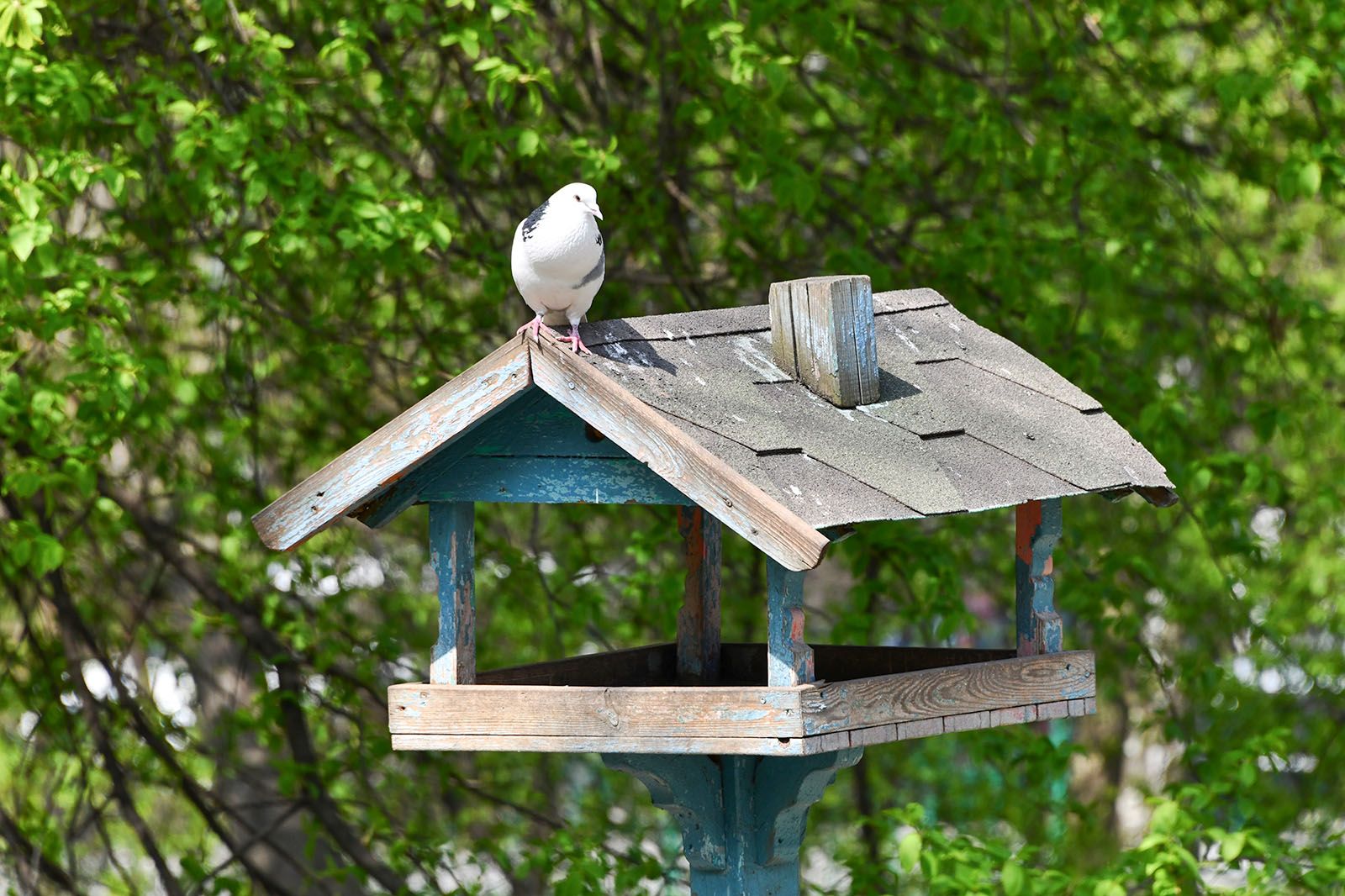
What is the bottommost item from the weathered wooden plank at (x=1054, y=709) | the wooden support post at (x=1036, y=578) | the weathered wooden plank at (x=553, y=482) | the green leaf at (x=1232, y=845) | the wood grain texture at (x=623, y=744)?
the green leaf at (x=1232, y=845)

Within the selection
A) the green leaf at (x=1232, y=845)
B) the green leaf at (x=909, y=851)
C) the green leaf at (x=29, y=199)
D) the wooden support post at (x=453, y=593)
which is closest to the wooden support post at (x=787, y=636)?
the wooden support post at (x=453, y=593)

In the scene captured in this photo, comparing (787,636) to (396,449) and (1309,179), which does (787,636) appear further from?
(1309,179)

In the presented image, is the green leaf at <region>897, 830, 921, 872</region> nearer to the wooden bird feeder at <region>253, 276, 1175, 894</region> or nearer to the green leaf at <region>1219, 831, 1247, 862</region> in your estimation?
the wooden bird feeder at <region>253, 276, 1175, 894</region>

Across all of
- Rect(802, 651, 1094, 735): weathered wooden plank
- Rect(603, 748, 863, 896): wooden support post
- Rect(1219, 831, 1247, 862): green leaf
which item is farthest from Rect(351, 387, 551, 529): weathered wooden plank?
Rect(1219, 831, 1247, 862): green leaf

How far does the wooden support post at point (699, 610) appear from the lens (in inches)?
159

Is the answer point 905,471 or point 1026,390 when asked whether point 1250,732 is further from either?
point 905,471

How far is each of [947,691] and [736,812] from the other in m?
0.55

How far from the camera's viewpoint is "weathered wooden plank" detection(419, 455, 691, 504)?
10.3 ft

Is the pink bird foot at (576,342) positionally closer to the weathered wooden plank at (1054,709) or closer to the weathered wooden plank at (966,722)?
the weathered wooden plank at (966,722)

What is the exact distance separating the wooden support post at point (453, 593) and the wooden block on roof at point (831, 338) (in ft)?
2.39

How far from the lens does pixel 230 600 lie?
226 inches

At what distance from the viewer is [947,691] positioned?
128 inches

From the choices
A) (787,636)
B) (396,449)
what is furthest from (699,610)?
(396,449)

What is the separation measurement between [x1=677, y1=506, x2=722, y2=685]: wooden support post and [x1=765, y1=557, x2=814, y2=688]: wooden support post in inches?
38.7
